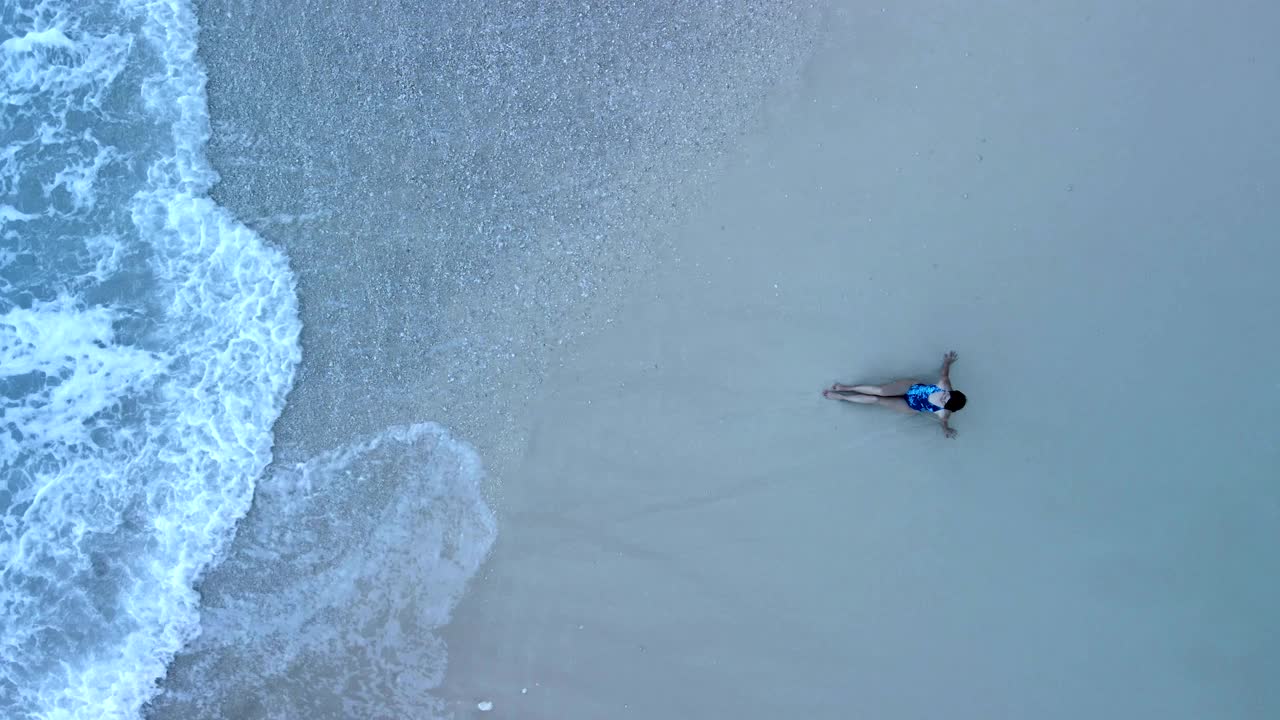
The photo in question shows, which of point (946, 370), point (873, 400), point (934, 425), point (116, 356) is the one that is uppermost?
point (946, 370)

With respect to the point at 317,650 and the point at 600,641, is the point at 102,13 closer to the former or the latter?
the point at 317,650

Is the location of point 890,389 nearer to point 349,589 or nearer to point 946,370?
point 946,370

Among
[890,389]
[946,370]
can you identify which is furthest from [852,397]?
[946,370]

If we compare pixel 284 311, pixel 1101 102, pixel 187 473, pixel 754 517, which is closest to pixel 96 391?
pixel 187 473

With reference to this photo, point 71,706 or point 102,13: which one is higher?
point 102,13

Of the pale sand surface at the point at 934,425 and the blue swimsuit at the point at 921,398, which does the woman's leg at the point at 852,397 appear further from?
the blue swimsuit at the point at 921,398

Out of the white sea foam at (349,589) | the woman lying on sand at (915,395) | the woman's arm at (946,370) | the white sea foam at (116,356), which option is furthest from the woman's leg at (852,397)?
the white sea foam at (116,356)

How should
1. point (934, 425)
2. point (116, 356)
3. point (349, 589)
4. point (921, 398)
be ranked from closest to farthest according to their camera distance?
1. point (921, 398)
2. point (934, 425)
3. point (349, 589)
4. point (116, 356)
